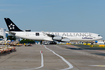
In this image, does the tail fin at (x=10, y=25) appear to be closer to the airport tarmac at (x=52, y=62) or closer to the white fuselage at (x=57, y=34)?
the white fuselage at (x=57, y=34)

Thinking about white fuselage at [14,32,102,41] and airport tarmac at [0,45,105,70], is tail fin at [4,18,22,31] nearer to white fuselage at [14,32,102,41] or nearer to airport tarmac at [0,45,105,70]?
white fuselage at [14,32,102,41]

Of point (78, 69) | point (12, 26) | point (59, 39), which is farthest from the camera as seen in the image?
point (12, 26)

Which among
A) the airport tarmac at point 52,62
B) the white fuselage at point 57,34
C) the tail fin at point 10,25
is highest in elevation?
the tail fin at point 10,25

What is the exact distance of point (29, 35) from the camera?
3351 inches

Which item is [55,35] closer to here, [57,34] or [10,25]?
[57,34]

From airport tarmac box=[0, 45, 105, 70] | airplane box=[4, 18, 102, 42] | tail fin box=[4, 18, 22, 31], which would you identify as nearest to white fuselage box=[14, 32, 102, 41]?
airplane box=[4, 18, 102, 42]

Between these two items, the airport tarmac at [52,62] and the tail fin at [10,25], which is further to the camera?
the tail fin at [10,25]

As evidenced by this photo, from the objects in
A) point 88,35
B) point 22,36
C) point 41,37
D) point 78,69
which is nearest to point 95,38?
point 88,35

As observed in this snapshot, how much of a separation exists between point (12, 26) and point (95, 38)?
33.8m

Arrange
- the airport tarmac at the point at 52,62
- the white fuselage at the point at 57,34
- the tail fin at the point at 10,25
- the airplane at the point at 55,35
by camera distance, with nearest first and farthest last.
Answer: the airport tarmac at the point at 52,62 < the airplane at the point at 55,35 < the white fuselage at the point at 57,34 < the tail fin at the point at 10,25

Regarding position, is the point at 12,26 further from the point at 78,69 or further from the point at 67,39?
the point at 78,69

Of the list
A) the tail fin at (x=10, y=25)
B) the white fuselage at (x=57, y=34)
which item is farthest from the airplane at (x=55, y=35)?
the tail fin at (x=10, y=25)

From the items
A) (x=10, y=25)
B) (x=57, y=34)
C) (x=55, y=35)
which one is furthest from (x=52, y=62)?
(x=10, y=25)

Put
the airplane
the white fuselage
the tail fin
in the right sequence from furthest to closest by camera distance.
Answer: the tail fin → the white fuselage → the airplane
